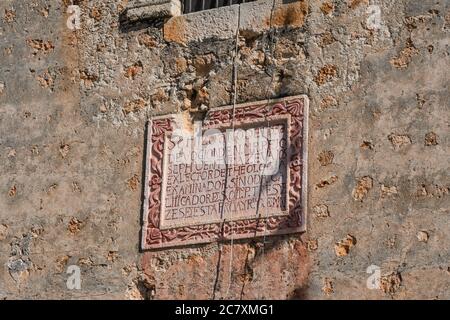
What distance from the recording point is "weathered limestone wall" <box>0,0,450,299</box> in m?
10.1

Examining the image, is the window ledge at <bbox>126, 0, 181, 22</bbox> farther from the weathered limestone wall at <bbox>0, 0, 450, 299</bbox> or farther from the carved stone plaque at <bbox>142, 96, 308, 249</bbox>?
the carved stone plaque at <bbox>142, 96, 308, 249</bbox>

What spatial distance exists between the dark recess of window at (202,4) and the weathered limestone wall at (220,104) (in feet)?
0.46

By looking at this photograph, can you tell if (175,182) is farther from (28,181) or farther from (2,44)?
(2,44)

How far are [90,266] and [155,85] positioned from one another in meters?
1.33

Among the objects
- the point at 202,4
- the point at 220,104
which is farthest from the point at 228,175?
the point at 202,4

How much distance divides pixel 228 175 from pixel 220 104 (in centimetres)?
52

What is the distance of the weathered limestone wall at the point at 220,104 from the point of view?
10.1 metres

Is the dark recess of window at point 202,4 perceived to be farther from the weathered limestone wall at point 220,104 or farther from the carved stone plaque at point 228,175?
the carved stone plaque at point 228,175

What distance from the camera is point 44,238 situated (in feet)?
37.0

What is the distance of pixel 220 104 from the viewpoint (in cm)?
1087

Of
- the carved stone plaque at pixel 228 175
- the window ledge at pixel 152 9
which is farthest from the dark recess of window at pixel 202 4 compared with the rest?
the carved stone plaque at pixel 228 175

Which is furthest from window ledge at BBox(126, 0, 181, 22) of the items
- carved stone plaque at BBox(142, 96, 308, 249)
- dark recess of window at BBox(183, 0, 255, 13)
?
carved stone plaque at BBox(142, 96, 308, 249)

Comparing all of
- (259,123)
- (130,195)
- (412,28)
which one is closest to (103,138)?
(130,195)

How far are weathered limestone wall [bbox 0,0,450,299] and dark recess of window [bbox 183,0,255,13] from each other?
141 millimetres
